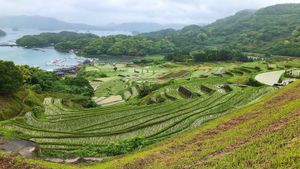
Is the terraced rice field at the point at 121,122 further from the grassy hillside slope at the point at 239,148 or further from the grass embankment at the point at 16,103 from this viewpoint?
the grassy hillside slope at the point at 239,148

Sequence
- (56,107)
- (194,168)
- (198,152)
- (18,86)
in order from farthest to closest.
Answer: (56,107) < (18,86) < (198,152) < (194,168)

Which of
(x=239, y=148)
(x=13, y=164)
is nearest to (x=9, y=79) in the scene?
(x=13, y=164)

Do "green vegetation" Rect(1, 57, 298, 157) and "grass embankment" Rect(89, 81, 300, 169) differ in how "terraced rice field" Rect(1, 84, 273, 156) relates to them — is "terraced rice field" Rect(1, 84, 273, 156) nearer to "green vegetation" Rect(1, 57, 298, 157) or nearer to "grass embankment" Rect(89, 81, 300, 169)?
"green vegetation" Rect(1, 57, 298, 157)

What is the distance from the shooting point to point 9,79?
171 feet

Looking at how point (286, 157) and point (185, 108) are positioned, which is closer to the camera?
point (286, 157)

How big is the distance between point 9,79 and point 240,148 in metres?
42.3

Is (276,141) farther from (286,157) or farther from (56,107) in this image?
(56,107)

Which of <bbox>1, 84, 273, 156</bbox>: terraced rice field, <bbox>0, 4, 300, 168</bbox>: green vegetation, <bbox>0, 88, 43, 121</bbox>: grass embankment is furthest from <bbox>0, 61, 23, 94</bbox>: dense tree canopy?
<bbox>1, 84, 273, 156</bbox>: terraced rice field

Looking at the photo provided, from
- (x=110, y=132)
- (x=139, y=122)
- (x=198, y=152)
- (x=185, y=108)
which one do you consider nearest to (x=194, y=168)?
(x=198, y=152)

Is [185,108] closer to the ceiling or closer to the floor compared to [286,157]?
closer to the floor

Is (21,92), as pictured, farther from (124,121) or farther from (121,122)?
(124,121)

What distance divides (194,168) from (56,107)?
43.7 meters

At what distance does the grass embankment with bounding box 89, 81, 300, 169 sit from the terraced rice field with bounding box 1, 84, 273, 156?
737 centimetres

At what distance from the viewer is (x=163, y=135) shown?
35781 millimetres
